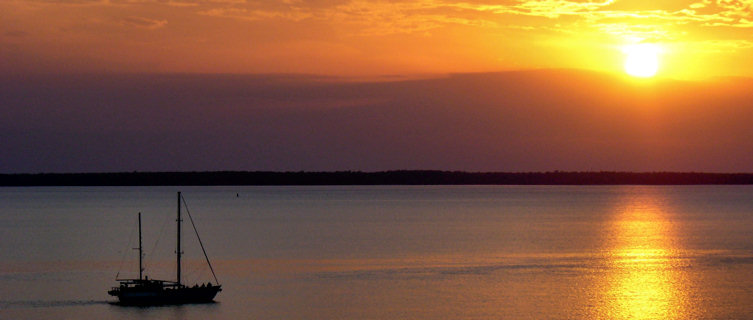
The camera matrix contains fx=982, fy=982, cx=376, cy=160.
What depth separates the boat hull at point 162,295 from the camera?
48.4 meters

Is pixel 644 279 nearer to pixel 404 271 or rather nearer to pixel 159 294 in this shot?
pixel 404 271

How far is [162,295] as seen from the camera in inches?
1908

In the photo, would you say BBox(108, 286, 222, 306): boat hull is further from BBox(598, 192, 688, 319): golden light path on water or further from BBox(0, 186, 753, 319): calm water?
BBox(598, 192, 688, 319): golden light path on water

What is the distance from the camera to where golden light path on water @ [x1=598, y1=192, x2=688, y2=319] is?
4762 centimetres

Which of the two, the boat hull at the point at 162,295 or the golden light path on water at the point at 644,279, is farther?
the boat hull at the point at 162,295

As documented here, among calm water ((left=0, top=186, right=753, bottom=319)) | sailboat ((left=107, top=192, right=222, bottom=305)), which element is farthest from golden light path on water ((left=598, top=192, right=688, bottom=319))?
sailboat ((left=107, top=192, right=222, bottom=305))

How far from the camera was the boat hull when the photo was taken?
48.4 meters

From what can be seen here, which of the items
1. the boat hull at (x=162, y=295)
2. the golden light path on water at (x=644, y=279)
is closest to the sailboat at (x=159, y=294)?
the boat hull at (x=162, y=295)

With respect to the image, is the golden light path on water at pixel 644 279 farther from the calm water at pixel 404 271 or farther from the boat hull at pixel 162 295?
the boat hull at pixel 162 295

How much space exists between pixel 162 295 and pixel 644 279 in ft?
96.3

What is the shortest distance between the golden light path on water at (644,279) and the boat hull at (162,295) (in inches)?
768

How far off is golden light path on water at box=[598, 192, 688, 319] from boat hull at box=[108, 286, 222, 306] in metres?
19.5

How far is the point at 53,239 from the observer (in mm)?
96125

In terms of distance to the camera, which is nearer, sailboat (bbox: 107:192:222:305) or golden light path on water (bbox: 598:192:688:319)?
golden light path on water (bbox: 598:192:688:319)
